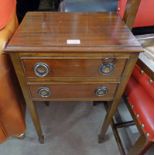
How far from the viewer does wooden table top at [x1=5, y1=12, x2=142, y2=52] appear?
2.06 feet

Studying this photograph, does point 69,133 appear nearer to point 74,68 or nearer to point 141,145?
point 141,145

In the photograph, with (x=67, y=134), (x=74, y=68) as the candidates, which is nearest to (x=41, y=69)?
(x=74, y=68)

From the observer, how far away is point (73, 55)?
0.64 metres

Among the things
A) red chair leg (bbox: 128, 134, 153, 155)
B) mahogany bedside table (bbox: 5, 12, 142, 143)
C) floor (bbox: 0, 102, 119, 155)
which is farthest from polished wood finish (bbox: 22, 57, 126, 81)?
floor (bbox: 0, 102, 119, 155)

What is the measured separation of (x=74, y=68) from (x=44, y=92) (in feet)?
0.66

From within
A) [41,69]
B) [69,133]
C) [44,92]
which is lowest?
[69,133]

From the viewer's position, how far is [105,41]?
668mm

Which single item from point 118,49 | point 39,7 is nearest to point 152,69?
point 118,49

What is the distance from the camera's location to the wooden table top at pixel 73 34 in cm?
63

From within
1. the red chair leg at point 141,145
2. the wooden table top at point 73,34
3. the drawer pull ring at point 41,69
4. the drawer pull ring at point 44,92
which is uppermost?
the wooden table top at point 73,34

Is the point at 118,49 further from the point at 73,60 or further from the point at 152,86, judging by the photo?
the point at 152,86

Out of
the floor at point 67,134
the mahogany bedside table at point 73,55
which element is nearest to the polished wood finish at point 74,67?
the mahogany bedside table at point 73,55

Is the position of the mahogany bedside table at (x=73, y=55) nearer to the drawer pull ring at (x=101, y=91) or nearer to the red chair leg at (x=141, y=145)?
the drawer pull ring at (x=101, y=91)

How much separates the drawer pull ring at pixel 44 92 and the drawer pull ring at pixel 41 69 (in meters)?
0.09
